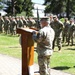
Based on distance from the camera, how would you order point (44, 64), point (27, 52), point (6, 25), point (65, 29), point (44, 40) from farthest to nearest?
point (6, 25)
point (65, 29)
point (27, 52)
point (44, 64)
point (44, 40)

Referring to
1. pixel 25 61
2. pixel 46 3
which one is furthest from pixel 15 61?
pixel 46 3

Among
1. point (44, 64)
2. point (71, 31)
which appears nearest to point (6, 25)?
point (71, 31)

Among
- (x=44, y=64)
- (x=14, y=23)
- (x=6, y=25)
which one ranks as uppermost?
(x=44, y=64)

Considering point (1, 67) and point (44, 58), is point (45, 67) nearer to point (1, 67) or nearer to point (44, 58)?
point (44, 58)

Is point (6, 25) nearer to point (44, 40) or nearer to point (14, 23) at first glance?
point (14, 23)

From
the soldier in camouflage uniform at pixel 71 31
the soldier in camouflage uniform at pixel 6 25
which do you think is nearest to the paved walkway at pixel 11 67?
the soldier in camouflage uniform at pixel 71 31

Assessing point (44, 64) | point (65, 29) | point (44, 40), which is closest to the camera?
point (44, 40)

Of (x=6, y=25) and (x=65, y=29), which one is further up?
(x=65, y=29)

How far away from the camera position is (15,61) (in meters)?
14.0

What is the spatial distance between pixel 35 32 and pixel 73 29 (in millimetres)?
13636

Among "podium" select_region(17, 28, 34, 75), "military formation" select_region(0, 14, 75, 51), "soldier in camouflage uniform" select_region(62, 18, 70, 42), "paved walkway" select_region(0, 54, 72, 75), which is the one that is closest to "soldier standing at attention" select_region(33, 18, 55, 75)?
"podium" select_region(17, 28, 34, 75)

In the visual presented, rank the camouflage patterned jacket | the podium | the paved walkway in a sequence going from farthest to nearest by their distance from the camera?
the paved walkway → the podium → the camouflage patterned jacket

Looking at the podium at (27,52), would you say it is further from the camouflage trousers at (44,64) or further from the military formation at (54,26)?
the military formation at (54,26)

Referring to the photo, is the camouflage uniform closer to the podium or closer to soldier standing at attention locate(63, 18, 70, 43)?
the podium
